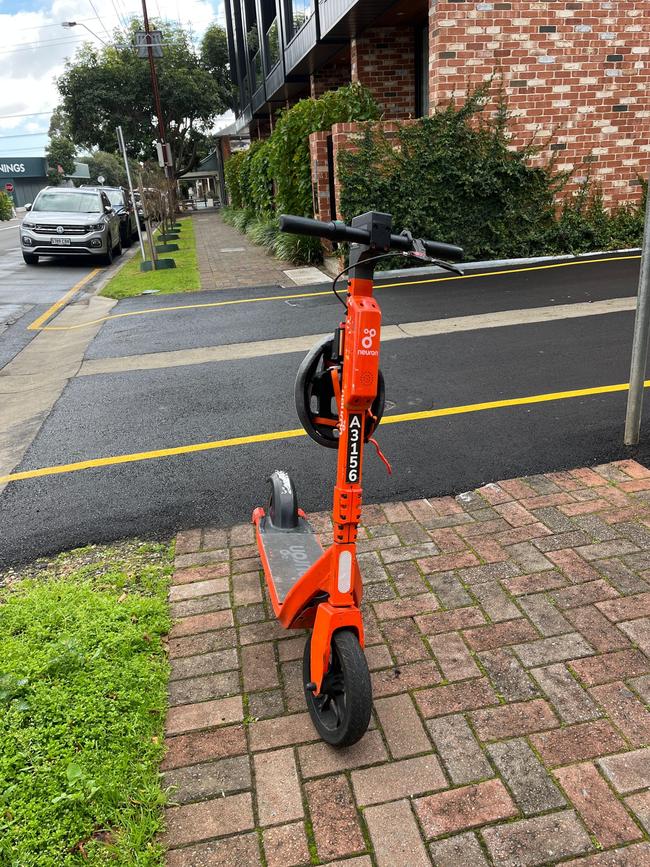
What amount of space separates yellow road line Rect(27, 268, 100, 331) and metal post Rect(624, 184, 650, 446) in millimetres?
8499

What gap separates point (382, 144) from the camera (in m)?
11.0

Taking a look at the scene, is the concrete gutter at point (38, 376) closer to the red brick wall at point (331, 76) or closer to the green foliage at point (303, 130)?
the green foliage at point (303, 130)

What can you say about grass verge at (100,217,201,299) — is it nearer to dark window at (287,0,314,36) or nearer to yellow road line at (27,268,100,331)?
yellow road line at (27,268,100,331)

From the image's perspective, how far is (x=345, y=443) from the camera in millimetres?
2281

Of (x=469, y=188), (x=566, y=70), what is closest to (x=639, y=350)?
(x=469, y=188)

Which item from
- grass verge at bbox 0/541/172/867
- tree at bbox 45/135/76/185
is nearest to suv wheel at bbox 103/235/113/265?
grass verge at bbox 0/541/172/867

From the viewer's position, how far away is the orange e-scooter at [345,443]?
7.07 feet

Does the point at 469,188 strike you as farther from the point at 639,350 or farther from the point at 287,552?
the point at 287,552

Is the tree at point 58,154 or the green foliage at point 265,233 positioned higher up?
the tree at point 58,154

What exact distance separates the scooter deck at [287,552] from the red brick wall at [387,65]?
1299 cm

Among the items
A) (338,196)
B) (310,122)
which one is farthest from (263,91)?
(338,196)

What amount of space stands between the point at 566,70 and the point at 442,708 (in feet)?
39.1

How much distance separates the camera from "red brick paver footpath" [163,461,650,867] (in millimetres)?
Result: 2057

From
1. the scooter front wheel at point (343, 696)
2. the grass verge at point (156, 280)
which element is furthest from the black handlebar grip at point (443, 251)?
the grass verge at point (156, 280)
